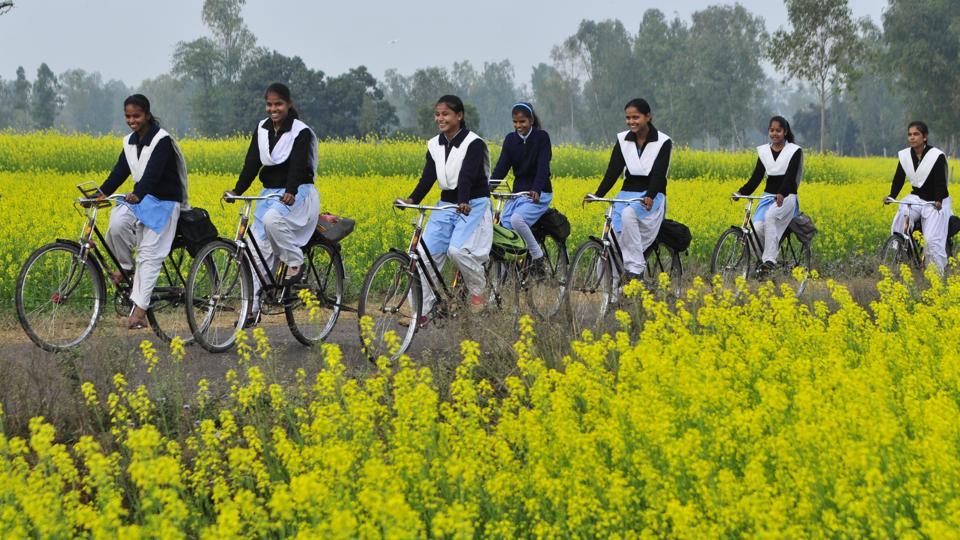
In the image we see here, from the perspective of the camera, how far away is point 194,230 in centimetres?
805

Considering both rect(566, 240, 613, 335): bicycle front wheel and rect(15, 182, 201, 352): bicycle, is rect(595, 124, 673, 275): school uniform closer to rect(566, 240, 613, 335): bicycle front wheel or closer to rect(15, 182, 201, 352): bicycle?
rect(566, 240, 613, 335): bicycle front wheel

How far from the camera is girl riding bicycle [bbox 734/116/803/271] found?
1087cm

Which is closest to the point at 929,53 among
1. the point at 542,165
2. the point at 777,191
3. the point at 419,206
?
the point at 777,191

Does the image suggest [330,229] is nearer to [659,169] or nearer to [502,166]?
[502,166]

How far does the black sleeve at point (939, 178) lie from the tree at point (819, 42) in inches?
1429

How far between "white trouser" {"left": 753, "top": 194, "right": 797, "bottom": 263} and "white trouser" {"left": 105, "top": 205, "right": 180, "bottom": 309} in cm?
575

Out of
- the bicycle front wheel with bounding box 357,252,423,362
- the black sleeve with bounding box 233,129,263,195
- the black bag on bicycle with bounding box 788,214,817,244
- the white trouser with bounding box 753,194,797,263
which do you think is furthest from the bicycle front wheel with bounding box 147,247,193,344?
the black bag on bicycle with bounding box 788,214,817,244

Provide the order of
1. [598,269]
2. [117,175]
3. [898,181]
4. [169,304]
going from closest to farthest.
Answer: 1. [117,175]
2. [169,304]
3. [598,269]
4. [898,181]

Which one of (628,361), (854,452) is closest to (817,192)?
(628,361)

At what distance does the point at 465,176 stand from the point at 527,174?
1.62 m

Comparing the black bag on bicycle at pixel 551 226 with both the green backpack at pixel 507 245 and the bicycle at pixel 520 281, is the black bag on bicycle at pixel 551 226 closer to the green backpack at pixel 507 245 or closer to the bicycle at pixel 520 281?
the bicycle at pixel 520 281

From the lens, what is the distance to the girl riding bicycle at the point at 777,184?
35.7ft

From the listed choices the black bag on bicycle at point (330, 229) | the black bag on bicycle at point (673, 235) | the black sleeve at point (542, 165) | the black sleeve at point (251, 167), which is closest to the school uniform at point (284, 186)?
the black sleeve at point (251, 167)

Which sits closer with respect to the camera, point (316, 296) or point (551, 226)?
point (316, 296)
